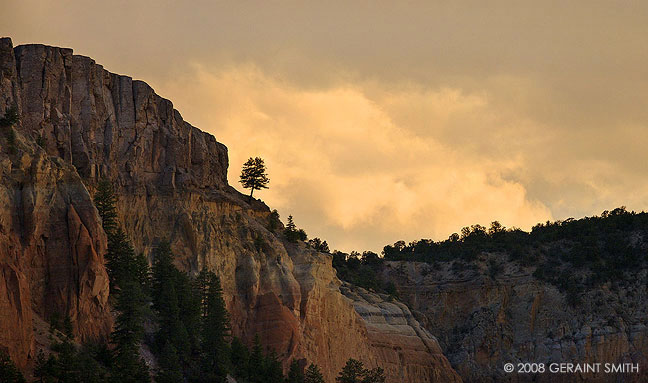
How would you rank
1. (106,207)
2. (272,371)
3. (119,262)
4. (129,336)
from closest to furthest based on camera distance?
1. (129,336)
2. (119,262)
3. (106,207)
4. (272,371)

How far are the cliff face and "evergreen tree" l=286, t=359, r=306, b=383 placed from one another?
145 inches

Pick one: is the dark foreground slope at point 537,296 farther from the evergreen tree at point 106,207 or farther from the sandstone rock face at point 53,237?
the sandstone rock face at point 53,237

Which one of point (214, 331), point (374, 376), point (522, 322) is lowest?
point (214, 331)

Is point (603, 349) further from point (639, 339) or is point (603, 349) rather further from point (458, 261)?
point (458, 261)

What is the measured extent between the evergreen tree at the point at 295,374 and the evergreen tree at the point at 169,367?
1319 centimetres

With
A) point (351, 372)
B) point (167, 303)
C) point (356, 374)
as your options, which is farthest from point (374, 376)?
point (167, 303)

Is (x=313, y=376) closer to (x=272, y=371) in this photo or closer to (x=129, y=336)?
(x=272, y=371)

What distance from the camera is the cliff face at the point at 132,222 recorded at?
267ft

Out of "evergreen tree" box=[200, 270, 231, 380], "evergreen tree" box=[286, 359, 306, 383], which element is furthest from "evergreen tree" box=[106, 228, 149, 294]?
"evergreen tree" box=[286, 359, 306, 383]

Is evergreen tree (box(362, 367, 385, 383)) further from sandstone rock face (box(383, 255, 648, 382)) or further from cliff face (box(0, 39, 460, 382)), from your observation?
sandstone rock face (box(383, 255, 648, 382))

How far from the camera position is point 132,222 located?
326ft

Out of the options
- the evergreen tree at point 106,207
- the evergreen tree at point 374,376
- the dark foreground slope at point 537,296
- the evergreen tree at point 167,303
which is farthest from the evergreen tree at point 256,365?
the dark foreground slope at point 537,296

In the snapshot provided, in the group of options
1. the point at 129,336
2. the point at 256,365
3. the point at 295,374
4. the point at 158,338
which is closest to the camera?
the point at 129,336

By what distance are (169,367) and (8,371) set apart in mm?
17544
